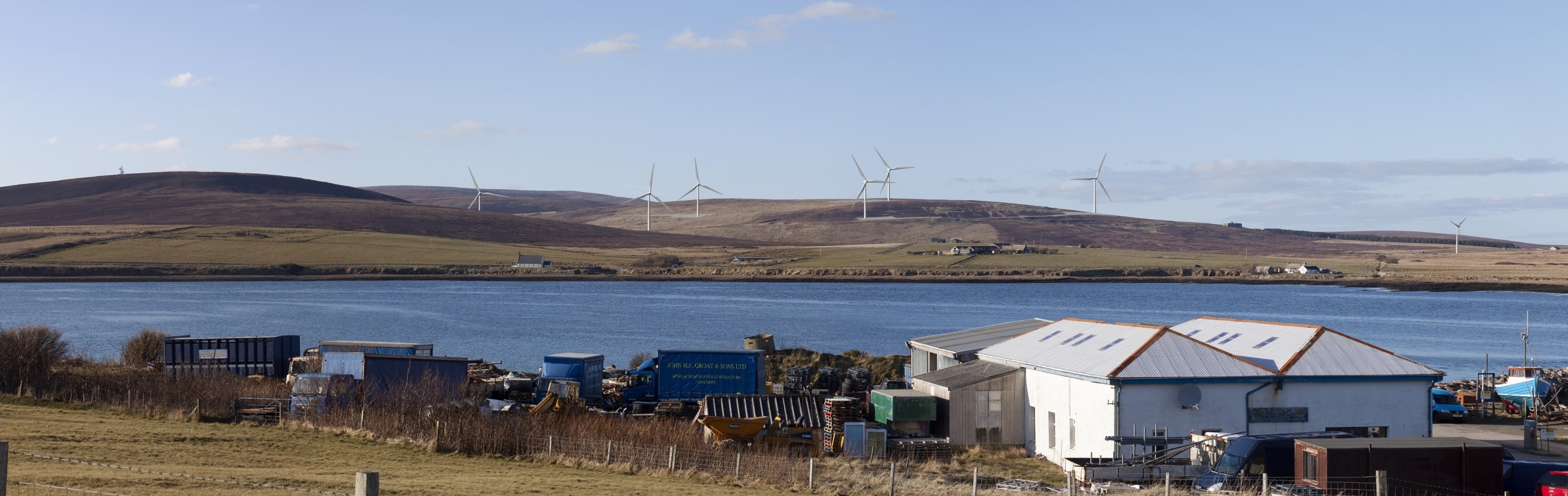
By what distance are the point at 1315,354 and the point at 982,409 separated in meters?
6.84

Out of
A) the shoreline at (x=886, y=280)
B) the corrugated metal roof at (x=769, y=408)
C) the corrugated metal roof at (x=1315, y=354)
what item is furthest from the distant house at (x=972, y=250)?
the corrugated metal roof at (x=769, y=408)

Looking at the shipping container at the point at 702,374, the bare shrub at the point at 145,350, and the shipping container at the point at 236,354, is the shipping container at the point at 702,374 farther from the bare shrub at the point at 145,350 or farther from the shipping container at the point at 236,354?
the bare shrub at the point at 145,350

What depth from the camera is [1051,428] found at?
25.3m

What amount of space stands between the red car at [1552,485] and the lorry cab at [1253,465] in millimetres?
2920

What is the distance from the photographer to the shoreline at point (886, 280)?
12144cm

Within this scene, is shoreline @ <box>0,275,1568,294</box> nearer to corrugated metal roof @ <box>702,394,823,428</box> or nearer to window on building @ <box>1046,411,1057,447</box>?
corrugated metal roof @ <box>702,394,823,428</box>

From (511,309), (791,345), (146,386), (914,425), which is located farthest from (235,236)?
(914,425)

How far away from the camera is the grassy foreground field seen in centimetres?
1541

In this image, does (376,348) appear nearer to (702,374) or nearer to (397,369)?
(397,369)

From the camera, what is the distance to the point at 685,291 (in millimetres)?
121062

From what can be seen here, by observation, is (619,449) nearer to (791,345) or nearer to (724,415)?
(724,415)

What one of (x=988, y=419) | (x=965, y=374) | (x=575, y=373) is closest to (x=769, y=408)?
(x=965, y=374)

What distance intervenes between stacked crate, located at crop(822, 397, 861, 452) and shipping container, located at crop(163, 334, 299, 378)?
61.1 feet

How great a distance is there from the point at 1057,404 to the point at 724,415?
7184 mm
